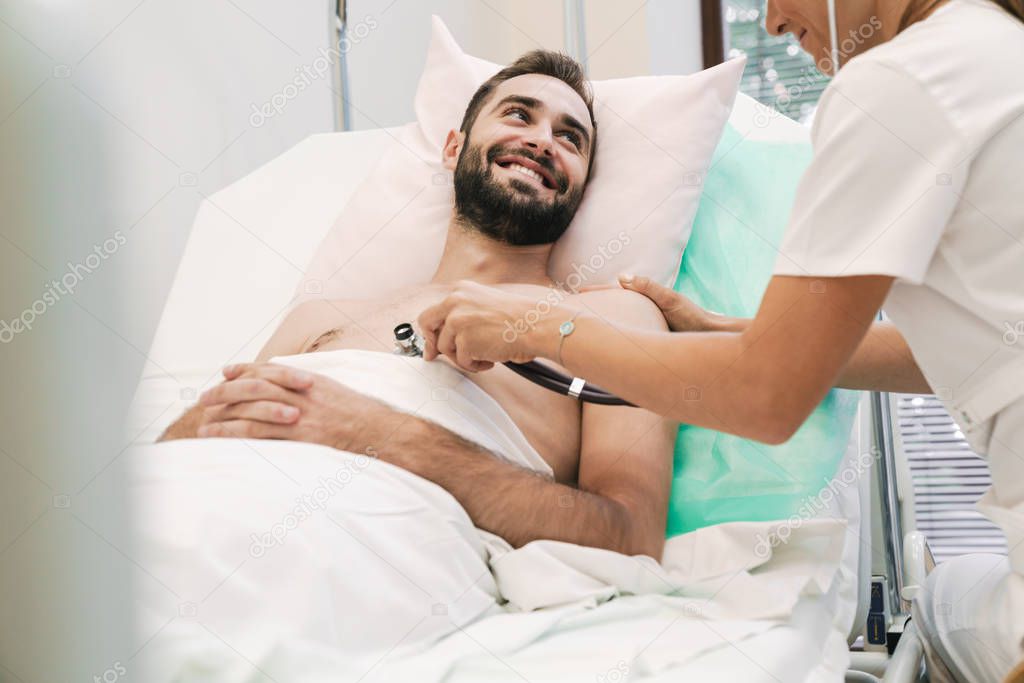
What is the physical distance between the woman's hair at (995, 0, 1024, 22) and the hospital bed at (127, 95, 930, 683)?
0.68 meters

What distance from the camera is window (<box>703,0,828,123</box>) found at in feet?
9.19

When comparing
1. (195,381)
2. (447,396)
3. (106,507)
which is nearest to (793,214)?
(447,396)

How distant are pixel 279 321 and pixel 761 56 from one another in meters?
1.77

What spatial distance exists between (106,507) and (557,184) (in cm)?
154

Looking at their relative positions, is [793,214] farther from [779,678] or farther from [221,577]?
[221,577]

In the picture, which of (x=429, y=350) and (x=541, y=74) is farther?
(x=541, y=74)

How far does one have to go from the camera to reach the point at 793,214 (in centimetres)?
87

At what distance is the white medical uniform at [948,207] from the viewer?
2.65ft

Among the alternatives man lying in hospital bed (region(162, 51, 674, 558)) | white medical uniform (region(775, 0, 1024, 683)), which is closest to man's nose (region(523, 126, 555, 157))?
man lying in hospital bed (region(162, 51, 674, 558))

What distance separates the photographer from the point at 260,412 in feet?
4.15

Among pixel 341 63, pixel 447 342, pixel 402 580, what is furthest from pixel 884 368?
pixel 341 63

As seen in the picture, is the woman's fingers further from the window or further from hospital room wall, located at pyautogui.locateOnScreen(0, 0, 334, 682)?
the window

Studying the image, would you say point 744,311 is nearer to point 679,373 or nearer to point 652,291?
point 652,291

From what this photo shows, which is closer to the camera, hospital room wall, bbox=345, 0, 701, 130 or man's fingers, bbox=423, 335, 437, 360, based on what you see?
man's fingers, bbox=423, 335, 437, 360
